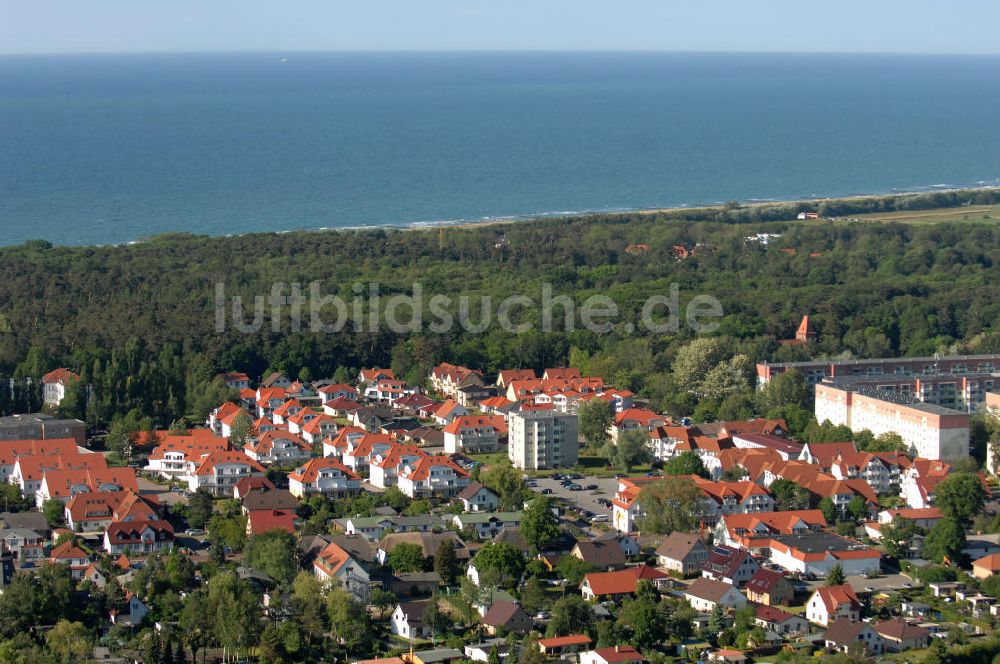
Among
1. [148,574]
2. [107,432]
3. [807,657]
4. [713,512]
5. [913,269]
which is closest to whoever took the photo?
[807,657]

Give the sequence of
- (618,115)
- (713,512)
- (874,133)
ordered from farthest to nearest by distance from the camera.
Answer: (618,115)
(874,133)
(713,512)

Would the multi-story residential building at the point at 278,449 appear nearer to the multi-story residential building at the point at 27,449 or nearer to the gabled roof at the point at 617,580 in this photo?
the multi-story residential building at the point at 27,449

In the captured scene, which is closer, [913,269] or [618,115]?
[913,269]

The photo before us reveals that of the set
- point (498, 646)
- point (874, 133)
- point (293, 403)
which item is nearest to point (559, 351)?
point (293, 403)

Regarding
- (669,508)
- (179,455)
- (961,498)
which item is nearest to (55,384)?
(179,455)

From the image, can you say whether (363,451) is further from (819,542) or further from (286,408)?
(819,542)

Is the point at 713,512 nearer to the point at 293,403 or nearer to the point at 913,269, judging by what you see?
the point at 293,403
